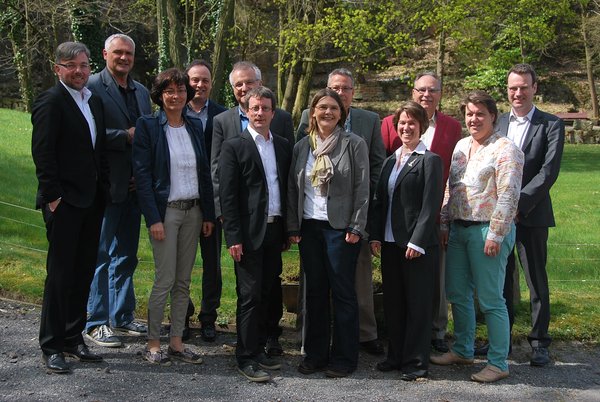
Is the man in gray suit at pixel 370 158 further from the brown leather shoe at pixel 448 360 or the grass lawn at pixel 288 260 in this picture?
the grass lawn at pixel 288 260

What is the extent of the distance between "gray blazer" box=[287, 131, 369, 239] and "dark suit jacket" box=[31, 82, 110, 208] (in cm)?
148

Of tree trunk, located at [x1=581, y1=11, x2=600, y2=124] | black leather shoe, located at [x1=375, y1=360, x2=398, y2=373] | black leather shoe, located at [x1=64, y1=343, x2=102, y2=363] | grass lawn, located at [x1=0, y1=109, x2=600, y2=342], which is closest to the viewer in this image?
black leather shoe, located at [x1=64, y1=343, x2=102, y2=363]

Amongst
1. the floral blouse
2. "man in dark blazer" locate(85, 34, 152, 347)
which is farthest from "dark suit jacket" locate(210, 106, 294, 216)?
the floral blouse

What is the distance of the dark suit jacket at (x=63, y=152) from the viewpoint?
5434mm

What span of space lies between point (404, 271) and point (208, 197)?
1.61 metres

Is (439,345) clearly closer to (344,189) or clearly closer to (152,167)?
(344,189)

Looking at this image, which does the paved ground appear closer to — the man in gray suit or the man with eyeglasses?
the man in gray suit

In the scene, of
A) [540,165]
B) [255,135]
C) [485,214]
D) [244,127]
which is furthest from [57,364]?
[540,165]

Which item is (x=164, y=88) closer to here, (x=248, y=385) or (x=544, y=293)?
(x=248, y=385)

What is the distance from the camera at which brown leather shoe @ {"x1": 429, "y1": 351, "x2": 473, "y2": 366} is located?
6.16 m

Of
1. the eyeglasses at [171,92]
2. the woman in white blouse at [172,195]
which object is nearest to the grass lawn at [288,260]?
the woman in white blouse at [172,195]

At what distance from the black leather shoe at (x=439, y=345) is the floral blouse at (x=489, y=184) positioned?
46.9 inches

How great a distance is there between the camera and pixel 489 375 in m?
5.77

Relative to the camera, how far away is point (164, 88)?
19.2 feet
